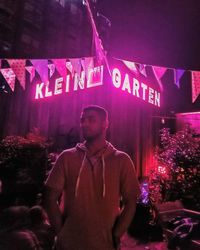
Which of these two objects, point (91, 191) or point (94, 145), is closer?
point (91, 191)

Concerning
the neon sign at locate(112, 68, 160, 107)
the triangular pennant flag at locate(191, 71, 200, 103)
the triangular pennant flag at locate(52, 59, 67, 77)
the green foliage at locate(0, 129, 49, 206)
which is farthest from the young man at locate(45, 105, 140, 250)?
the neon sign at locate(112, 68, 160, 107)

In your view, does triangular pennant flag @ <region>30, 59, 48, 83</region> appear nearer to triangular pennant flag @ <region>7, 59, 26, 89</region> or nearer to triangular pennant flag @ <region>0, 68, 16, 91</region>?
triangular pennant flag @ <region>7, 59, 26, 89</region>

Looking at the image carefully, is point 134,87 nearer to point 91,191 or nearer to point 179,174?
point 179,174

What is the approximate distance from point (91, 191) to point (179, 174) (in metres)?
5.44

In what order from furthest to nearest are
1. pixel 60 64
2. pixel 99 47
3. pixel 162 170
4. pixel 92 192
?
pixel 60 64
pixel 99 47
pixel 162 170
pixel 92 192

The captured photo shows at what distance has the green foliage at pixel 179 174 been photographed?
714cm

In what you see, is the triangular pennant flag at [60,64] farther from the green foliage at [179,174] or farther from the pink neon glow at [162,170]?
the pink neon glow at [162,170]

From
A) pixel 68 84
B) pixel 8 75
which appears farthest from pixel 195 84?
pixel 8 75

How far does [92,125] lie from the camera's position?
2650mm

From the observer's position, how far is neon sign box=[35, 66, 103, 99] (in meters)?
10.7

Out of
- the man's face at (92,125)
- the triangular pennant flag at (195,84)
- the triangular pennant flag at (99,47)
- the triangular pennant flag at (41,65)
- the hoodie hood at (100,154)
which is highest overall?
the triangular pennant flag at (99,47)

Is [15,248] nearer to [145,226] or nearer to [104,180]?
[104,180]

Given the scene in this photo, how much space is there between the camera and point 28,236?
338cm

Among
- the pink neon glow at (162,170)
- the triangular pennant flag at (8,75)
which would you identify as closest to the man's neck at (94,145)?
the pink neon glow at (162,170)
